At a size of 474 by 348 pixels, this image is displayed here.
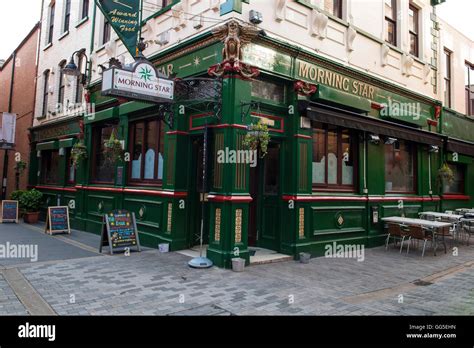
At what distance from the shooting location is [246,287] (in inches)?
237

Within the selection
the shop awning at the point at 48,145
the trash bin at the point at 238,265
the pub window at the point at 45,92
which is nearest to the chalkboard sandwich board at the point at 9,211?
the shop awning at the point at 48,145

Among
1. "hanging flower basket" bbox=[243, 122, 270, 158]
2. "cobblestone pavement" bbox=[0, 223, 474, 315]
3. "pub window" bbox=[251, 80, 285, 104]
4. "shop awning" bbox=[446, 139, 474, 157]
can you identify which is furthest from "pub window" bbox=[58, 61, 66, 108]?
"shop awning" bbox=[446, 139, 474, 157]

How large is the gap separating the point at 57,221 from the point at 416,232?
10592mm

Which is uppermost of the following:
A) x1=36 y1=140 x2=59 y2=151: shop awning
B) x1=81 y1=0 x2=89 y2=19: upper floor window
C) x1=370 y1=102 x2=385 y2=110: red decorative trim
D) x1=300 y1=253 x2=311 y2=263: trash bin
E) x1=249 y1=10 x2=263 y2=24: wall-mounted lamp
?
x1=81 y1=0 x2=89 y2=19: upper floor window

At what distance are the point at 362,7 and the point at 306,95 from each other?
4085mm

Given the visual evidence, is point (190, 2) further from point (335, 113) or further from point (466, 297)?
point (466, 297)

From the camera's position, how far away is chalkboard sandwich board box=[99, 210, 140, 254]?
848cm

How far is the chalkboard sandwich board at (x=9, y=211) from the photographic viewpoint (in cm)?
1404

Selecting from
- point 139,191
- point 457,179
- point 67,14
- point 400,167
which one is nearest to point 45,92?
point 67,14

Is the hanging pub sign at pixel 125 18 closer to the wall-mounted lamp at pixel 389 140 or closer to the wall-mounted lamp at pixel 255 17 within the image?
the wall-mounted lamp at pixel 255 17

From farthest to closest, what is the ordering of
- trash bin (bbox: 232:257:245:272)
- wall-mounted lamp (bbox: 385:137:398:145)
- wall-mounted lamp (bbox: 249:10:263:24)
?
wall-mounted lamp (bbox: 385:137:398:145) < wall-mounted lamp (bbox: 249:10:263:24) < trash bin (bbox: 232:257:245:272)

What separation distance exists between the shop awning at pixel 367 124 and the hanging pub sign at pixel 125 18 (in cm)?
475

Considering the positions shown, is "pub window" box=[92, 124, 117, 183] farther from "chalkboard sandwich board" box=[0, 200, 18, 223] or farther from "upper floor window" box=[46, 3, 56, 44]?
"upper floor window" box=[46, 3, 56, 44]

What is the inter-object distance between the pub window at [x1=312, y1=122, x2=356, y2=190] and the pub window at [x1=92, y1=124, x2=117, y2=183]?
22.6 feet
